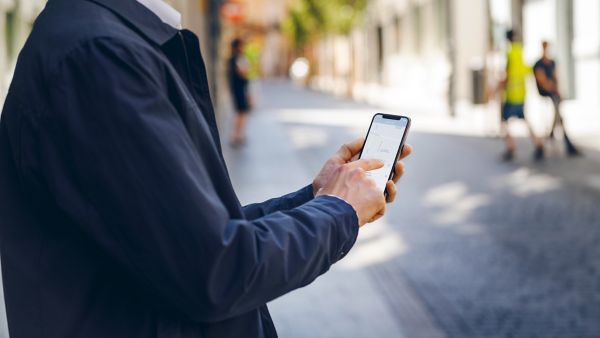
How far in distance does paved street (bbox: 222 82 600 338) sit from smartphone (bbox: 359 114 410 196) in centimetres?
323

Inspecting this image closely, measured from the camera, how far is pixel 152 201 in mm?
1410

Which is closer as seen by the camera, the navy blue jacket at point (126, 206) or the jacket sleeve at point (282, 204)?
the navy blue jacket at point (126, 206)

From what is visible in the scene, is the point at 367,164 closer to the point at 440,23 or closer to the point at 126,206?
the point at 126,206

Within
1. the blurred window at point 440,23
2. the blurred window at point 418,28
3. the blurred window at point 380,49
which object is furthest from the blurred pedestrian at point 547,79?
the blurred window at point 380,49

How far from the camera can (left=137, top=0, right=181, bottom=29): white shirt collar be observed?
1.64 meters

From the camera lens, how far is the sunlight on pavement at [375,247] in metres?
7.27

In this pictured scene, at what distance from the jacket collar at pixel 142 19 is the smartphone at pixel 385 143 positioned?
1.82ft

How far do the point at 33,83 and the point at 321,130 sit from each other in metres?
18.4

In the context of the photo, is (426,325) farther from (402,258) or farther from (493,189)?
(493,189)

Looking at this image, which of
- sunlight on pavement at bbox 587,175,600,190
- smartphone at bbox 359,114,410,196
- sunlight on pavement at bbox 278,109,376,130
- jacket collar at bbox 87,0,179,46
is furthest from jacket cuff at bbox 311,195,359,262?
sunlight on pavement at bbox 278,109,376,130

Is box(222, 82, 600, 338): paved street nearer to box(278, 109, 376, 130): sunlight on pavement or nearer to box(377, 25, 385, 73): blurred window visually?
box(278, 109, 376, 130): sunlight on pavement

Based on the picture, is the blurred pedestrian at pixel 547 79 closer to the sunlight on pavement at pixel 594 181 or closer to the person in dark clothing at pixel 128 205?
the sunlight on pavement at pixel 594 181

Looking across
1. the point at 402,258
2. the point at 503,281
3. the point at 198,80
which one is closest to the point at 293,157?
the point at 402,258

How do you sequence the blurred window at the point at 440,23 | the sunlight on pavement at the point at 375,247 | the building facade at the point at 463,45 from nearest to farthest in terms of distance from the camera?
the sunlight on pavement at the point at 375,247 → the building facade at the point at 463,45 → the blurred window at the point at 440,23
